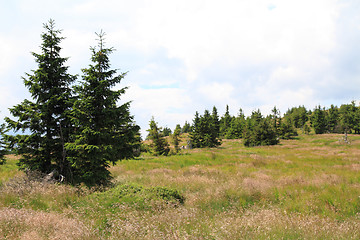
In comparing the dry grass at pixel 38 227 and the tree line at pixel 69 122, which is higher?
the tree line at pixel 69 122

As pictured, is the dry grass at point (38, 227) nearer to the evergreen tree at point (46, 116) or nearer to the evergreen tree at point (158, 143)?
the evergreen tree at point (46, 116)

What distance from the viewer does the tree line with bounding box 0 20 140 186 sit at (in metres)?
8.51

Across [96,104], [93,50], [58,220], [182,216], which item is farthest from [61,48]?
[182,216]

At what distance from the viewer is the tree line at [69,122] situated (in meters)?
8.51

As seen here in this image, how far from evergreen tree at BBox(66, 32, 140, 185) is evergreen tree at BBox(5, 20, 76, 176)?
696 mm

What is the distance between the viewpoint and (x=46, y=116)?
892cm

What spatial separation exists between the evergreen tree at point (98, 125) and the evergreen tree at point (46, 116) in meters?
0.70

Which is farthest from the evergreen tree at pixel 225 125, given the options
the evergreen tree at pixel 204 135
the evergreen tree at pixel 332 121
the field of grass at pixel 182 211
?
the field of grass at pixel 182 211

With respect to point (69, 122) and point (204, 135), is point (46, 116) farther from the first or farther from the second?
point (204, 135)

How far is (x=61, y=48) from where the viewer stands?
9.72 m

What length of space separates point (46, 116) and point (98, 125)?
2.47 meters

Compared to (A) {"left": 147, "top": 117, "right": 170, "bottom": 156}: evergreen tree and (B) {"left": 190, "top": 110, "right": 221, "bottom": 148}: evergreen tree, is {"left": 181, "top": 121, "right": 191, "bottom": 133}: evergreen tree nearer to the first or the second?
(B) {"left": 190, "top": 110, "right": 221, "bottom": 148}: evergreen tree

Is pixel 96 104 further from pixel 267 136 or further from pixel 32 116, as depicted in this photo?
pixel 267 136

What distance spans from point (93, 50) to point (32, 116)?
4.31 m
